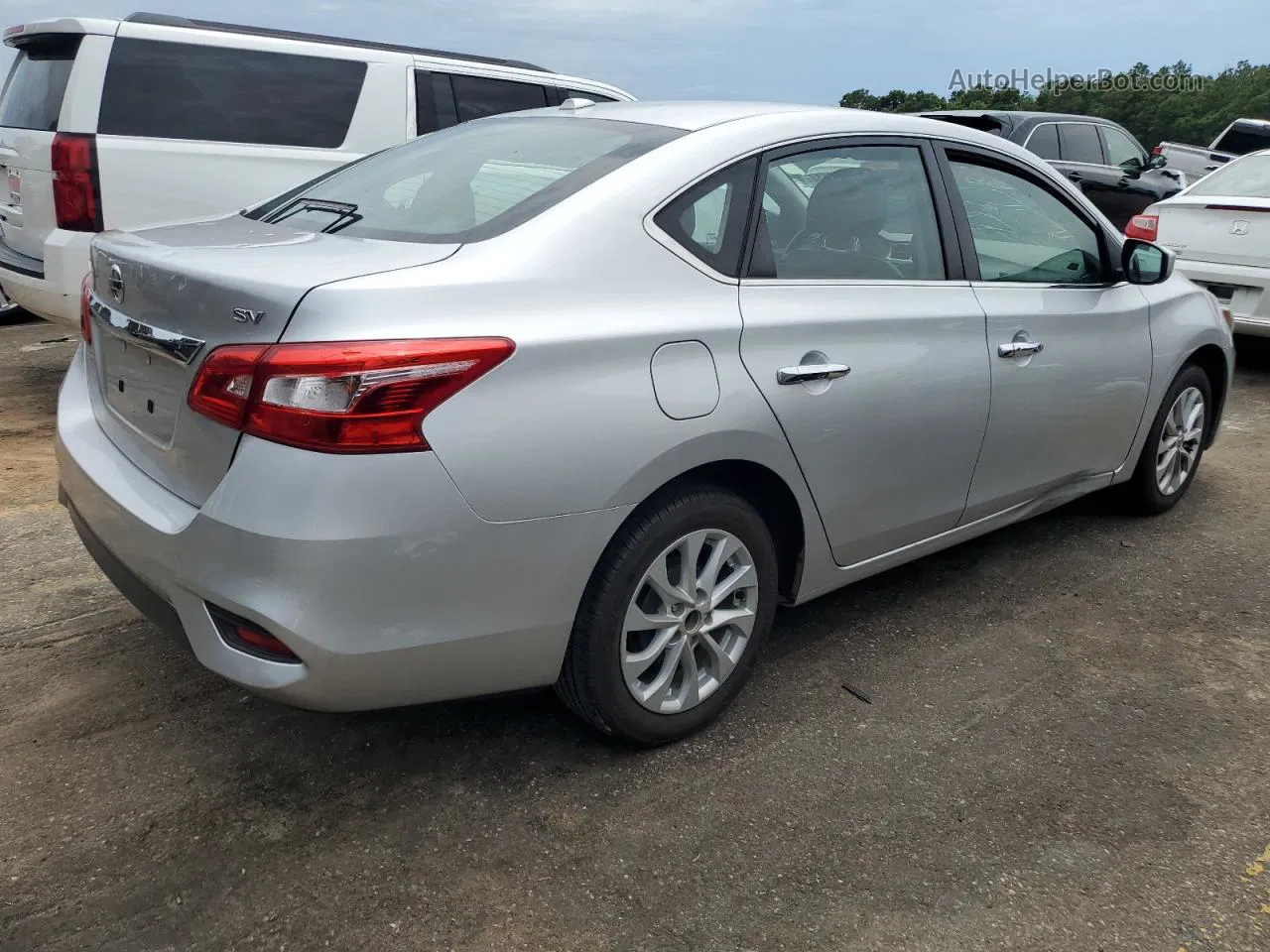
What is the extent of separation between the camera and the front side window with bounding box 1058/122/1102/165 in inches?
435

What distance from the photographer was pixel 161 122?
5516mm

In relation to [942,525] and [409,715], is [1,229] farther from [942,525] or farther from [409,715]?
[942,525]

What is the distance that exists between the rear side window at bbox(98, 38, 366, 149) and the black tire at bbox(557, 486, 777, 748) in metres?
4.18

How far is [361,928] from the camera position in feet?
7.00

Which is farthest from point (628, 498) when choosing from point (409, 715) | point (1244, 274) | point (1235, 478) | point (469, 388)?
point (1244, 274)

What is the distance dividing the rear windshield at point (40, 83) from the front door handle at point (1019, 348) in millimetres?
4494

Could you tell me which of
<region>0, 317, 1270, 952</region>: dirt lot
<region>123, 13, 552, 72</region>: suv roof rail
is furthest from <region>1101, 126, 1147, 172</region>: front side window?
<region>0, 317, 1270, 952</region>: dirt lot

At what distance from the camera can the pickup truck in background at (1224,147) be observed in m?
16.2

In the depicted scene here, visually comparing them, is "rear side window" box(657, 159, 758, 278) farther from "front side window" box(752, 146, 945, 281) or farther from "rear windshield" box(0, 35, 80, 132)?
"rear windshield" box(0, 35, 80, 132)

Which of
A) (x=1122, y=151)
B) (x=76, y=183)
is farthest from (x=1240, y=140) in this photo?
(x=76, y=183)

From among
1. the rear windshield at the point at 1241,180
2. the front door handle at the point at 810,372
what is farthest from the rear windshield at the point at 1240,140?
the front door handle at the point at 810,372

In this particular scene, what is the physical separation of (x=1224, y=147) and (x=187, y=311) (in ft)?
66.6

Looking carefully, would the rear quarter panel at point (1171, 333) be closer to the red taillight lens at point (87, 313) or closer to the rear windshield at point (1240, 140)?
the red taillight lens at point (87, 313)

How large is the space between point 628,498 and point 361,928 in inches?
39.5
